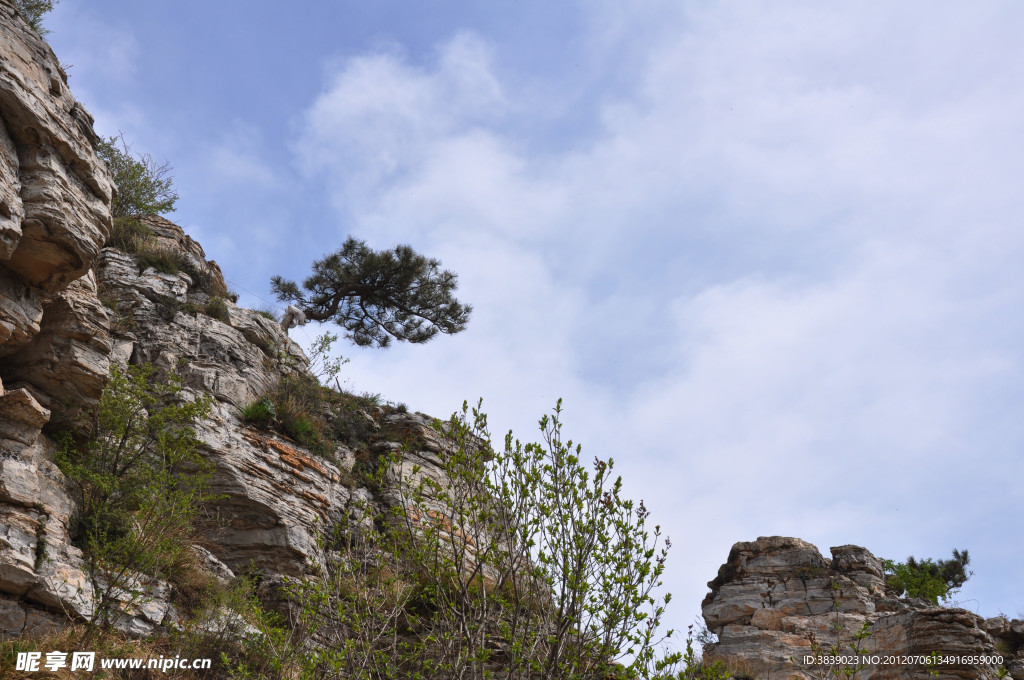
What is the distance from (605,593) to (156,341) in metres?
11.3

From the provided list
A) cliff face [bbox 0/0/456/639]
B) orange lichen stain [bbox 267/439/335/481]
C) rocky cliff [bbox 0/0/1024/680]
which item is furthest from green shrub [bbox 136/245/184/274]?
orange lichen stain [bbox 267/439/335/481]

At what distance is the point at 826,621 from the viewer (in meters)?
16.1

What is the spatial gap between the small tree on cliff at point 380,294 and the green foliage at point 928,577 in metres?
16.1

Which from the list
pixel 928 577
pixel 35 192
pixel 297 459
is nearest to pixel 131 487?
pixel 297 459

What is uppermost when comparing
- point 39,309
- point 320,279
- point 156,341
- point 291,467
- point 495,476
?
point 320,279

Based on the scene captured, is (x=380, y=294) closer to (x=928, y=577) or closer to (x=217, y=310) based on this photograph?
(x=217, y=310)

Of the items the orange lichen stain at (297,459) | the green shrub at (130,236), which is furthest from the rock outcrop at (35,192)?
the green shrub at (130,236)

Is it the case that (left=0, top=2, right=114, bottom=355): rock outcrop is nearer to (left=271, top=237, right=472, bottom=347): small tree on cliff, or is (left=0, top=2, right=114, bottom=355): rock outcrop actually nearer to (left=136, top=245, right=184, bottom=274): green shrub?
(left=136, top=245, right=184, bottom=274): green shrub

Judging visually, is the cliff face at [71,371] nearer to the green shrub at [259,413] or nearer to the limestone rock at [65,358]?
the limestone rock at [65,358]

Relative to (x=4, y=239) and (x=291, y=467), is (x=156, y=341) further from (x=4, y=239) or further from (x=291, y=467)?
(x=4, y=239)

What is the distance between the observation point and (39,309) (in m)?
9.55

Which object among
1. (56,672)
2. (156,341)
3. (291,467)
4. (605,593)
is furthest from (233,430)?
(605,593)

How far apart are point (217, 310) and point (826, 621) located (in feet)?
53.9

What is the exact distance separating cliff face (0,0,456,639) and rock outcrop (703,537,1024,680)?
9693 millimetres
